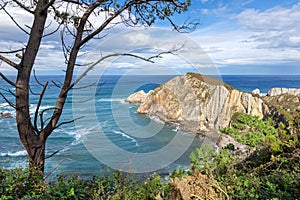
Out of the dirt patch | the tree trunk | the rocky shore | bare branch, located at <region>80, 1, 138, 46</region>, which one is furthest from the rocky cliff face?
the dirt patch

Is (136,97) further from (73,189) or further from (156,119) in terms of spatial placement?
(73,189)

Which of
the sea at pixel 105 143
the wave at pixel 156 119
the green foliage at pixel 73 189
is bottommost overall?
the sea at pixel 105 143

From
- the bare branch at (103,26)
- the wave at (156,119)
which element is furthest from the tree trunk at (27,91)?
the wave at (156,119)

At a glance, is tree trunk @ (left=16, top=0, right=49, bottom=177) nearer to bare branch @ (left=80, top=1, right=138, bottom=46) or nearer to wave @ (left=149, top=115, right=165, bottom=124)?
bare branch @ (left=80, top=1, right=138, bottom=46)

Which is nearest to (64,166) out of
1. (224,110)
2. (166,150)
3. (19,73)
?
(166,150)

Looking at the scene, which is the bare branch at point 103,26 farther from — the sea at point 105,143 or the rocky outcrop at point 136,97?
the rocky outcrop at point 136,97

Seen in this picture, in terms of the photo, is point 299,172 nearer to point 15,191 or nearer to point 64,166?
A: point 15,191

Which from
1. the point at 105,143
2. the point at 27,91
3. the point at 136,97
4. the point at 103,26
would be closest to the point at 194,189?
the point at 27,91

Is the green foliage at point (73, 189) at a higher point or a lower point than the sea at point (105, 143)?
higher
